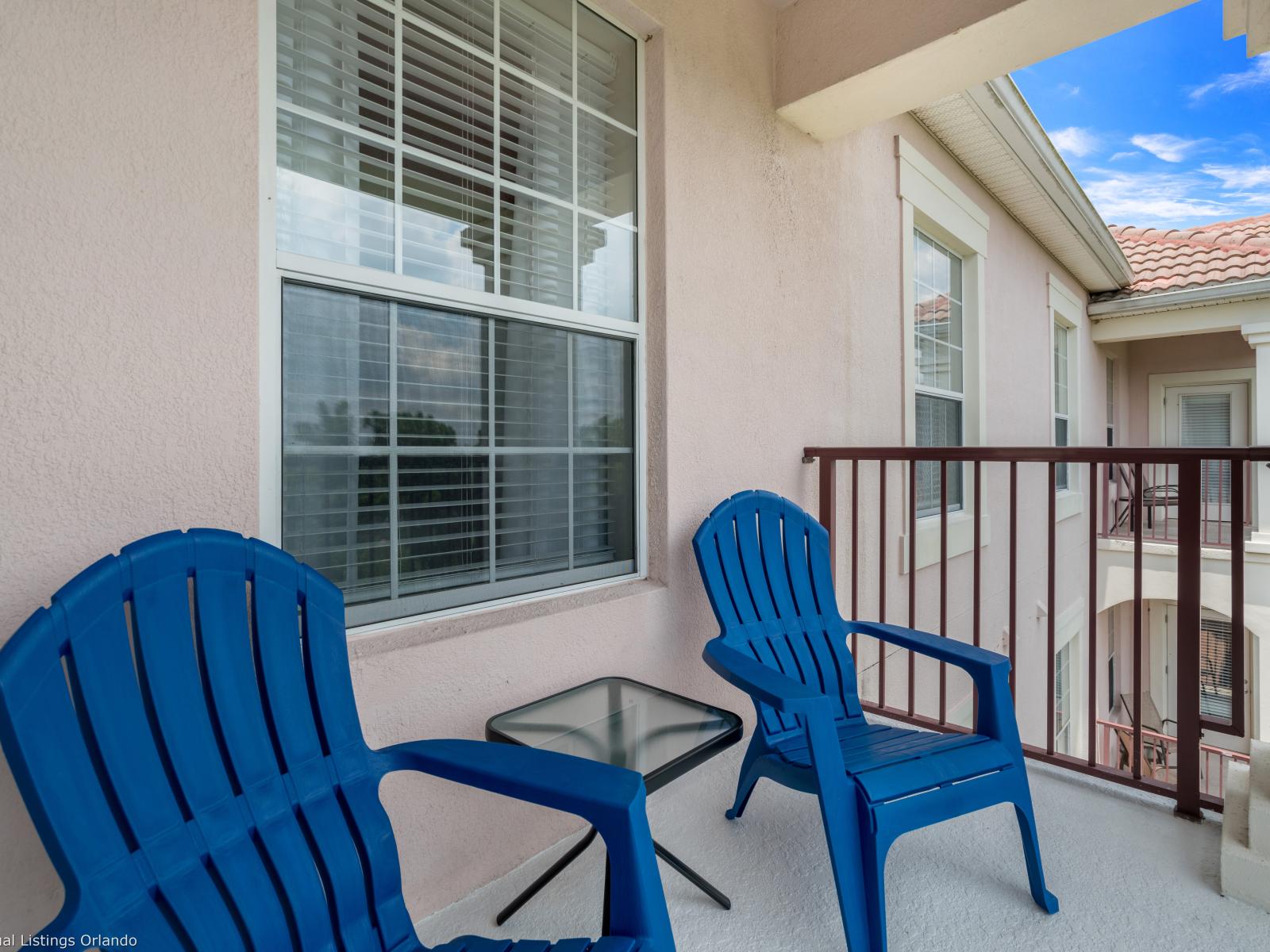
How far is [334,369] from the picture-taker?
4.97 ft

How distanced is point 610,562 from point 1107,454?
160 centimetres

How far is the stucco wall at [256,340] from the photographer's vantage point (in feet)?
3.54

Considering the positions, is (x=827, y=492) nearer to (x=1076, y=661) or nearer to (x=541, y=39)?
(x=541, y=39)

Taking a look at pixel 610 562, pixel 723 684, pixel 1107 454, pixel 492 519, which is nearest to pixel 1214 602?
pixel 1107 454

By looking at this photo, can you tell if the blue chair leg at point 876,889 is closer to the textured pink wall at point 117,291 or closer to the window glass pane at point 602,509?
the window glass pane at point 602,509

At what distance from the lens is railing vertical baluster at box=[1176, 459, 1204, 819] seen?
189 centimetres

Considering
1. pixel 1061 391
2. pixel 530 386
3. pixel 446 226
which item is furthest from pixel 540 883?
pixel 1061 391

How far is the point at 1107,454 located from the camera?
204 centimetres

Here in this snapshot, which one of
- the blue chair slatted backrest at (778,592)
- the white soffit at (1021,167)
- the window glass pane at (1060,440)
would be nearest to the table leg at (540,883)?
the blue chair slatted backrest at (778,592)

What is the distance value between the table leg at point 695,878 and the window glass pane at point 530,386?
1.14 meters

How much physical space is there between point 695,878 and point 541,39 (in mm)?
2372

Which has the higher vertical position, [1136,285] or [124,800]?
[1136,285]

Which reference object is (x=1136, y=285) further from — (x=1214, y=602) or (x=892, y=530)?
(x=892, y=530)

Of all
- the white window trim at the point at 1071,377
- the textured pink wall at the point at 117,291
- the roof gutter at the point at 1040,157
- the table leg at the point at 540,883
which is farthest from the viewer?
the white window trim at the point at 1071,377
